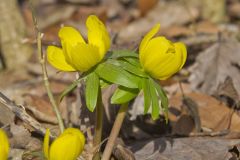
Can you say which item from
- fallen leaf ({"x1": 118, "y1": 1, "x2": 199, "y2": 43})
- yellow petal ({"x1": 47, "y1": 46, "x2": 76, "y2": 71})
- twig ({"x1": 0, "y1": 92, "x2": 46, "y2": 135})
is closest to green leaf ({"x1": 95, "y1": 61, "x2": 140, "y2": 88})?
yellow petal ({"x1": 47, "y1": 46, "x2": 76, "y2": 71})

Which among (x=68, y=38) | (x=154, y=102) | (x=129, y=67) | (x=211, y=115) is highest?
(x=68, y=38)

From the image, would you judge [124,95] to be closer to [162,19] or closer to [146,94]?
[146,94]

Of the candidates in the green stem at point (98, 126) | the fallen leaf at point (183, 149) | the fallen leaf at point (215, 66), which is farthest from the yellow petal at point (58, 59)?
the fallen leaf at point (215, 66)

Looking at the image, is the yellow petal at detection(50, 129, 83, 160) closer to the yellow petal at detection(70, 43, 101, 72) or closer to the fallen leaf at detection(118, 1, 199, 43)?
the yellow petal at detection(70, 43, 101, 72)

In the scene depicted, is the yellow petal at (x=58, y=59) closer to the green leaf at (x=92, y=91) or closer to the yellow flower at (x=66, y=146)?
the green leaf at (x=92, y=91)

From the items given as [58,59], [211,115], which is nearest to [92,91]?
[58,59]

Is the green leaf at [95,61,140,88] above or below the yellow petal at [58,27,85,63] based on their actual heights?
below
